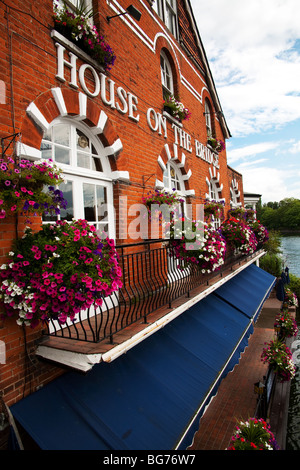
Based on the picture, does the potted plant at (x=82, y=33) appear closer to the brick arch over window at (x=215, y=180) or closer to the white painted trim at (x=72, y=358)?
the white painted trim at (x=72, y=358)

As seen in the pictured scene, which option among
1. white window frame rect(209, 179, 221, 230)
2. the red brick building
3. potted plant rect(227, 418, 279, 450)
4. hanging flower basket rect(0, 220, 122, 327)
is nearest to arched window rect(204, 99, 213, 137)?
white window frame rect(209, 179, 221, 230)

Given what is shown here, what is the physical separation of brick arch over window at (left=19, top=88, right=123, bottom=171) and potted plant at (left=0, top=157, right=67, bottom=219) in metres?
0.43

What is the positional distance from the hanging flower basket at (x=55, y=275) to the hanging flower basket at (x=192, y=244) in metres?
2.55

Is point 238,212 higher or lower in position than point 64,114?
lower

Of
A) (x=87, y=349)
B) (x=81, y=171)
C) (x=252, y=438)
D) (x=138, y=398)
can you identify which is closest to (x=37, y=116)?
(x=81, y=171)

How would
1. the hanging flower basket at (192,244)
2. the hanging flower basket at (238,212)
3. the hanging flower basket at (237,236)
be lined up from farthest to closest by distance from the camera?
the hanging flower basket at (238,212) → the hanging flower basket at (237,236) → the hanging flower basket at (192,244)

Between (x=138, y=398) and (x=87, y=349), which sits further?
(x=138, y=398)

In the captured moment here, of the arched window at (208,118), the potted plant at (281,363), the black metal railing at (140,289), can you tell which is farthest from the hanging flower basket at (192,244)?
the arched window at (208,118)

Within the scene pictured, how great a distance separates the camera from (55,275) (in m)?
2.82

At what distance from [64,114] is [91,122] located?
576mm

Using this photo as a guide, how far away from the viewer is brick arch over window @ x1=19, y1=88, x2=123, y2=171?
11.2 ft

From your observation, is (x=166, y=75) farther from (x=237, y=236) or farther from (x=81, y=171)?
(x=81, y=171)

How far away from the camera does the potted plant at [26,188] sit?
280 centimetres
